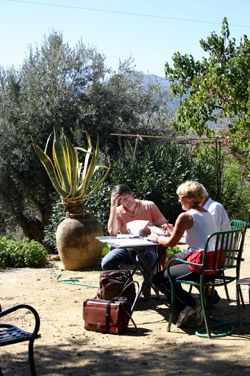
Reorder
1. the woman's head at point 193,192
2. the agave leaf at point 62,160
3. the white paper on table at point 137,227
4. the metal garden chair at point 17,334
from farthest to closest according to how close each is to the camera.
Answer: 1. the agave leaf at point 62,160
2. the white paper on table at point 137,227
3. the woman's head at point 193,192
4. the metal garden chair at point 17,334

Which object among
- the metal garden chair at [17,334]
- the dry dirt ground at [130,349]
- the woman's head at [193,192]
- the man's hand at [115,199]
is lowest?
the dry dirt ground at [130,349]

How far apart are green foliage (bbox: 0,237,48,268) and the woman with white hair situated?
4416mm

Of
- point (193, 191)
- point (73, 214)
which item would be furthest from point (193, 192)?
point (73, 214)

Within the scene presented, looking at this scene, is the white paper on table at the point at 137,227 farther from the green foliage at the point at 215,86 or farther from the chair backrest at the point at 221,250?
the green foliage at the point at 215,86

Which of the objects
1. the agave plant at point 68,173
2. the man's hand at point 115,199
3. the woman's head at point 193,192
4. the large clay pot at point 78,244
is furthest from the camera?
the agave plant at point 68,173

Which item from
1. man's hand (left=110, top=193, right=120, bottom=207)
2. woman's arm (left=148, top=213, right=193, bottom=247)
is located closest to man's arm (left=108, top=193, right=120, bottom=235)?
man's hand (left=110, top=193, right=120, bottom=207)

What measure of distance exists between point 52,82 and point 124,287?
424 inches

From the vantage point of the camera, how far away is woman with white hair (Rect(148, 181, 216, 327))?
5189mm

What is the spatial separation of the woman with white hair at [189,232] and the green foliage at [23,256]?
14.5 ft

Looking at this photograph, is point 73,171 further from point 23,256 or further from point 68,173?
point 23,256

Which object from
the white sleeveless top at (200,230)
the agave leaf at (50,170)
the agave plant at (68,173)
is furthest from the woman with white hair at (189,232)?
the agave leaf at (50,170)

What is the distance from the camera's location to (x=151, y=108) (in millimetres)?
17453

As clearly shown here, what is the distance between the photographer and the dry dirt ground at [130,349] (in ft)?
14.0

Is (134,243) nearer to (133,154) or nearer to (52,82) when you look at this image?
(133,154)
